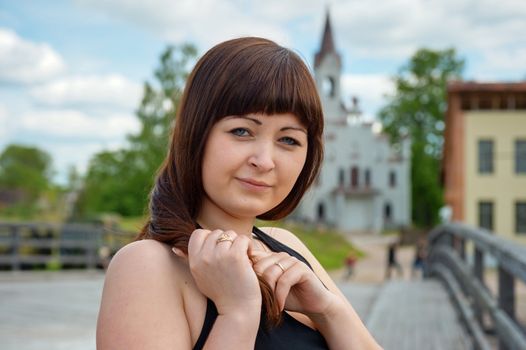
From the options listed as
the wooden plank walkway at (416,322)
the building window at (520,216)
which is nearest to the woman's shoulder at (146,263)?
the wooden plank walkway at (416,322)

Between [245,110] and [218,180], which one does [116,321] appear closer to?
[218,180]

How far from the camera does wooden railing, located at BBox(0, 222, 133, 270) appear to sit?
1279cm

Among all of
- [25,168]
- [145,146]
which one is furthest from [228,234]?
[25,168]

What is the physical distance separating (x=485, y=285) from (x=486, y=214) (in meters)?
26.4

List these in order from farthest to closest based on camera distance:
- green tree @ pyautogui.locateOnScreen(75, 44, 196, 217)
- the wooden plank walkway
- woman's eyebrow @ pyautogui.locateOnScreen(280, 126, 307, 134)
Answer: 1. green tree @ pyautogui.locateOnScreen(75, 44, 196, 217)
2. the wooden plank walkway
3. woman's eyebrow @ pyautogui.locateOnScreen(280, 126, 307, 134)

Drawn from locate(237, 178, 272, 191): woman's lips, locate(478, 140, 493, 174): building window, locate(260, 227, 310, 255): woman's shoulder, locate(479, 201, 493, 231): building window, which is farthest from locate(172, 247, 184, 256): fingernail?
locate(479, 201, 493, 231): building window

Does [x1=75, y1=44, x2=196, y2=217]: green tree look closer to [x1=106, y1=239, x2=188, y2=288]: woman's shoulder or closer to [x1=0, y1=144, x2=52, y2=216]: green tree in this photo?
[x1=0, y1=144, x2=52, y2=216]: green tree

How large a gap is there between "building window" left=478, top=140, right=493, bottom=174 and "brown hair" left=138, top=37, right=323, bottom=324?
3037 cm

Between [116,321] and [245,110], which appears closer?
[116,321]

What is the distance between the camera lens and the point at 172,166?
1.62m

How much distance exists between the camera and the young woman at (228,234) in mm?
1419


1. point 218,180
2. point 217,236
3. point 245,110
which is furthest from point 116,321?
point 245,110

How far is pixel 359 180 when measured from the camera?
60.9 metres

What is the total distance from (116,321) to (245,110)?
49 cm
